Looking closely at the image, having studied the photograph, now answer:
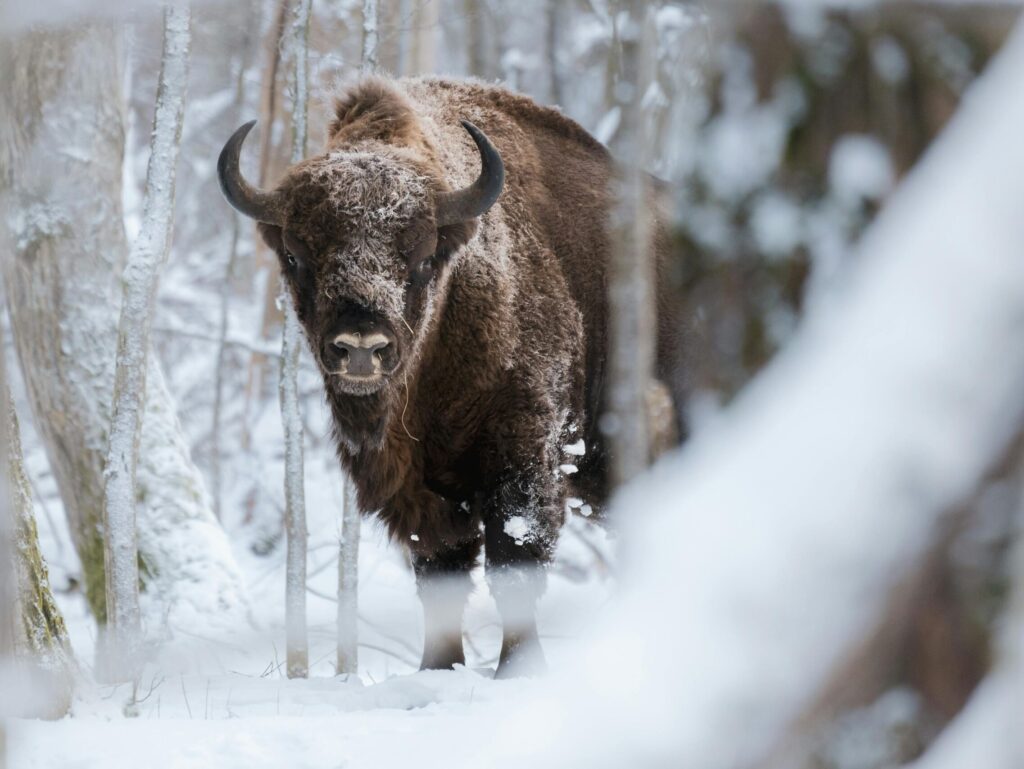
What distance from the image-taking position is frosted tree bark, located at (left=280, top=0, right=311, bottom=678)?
22.0ft

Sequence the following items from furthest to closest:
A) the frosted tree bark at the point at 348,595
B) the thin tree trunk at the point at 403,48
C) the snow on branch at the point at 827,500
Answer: the thin tree trunk at the point at 403,48, the frosted tree bark at the point at 348,595, the snow on branch at the point at 827,500

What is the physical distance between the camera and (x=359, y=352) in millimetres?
4820

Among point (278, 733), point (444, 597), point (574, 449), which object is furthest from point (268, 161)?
point (278, 733)

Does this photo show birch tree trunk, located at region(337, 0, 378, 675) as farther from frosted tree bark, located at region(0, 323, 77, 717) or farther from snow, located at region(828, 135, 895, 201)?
snow, located at region(828, 135, 895, 201)

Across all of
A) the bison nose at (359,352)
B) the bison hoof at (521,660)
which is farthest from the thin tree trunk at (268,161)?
the bison hoof at (521,660)

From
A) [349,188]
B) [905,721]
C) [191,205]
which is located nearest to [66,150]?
[349,188]

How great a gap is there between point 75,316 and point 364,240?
3484 millimetres

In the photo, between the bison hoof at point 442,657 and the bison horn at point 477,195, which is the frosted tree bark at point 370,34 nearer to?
the bison horn at point 477,195

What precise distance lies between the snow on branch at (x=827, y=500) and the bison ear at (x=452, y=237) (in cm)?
456

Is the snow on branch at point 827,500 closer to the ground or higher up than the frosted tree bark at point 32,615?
higher up

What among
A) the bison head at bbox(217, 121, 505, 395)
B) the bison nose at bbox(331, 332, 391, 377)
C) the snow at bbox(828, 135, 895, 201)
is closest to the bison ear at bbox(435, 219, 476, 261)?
the bison head at bbox(217, 121, 505, 395)

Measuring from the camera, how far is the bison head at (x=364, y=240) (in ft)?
16.2

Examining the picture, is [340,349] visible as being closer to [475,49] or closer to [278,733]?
[278,733]

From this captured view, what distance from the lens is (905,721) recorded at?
3.42 feet
